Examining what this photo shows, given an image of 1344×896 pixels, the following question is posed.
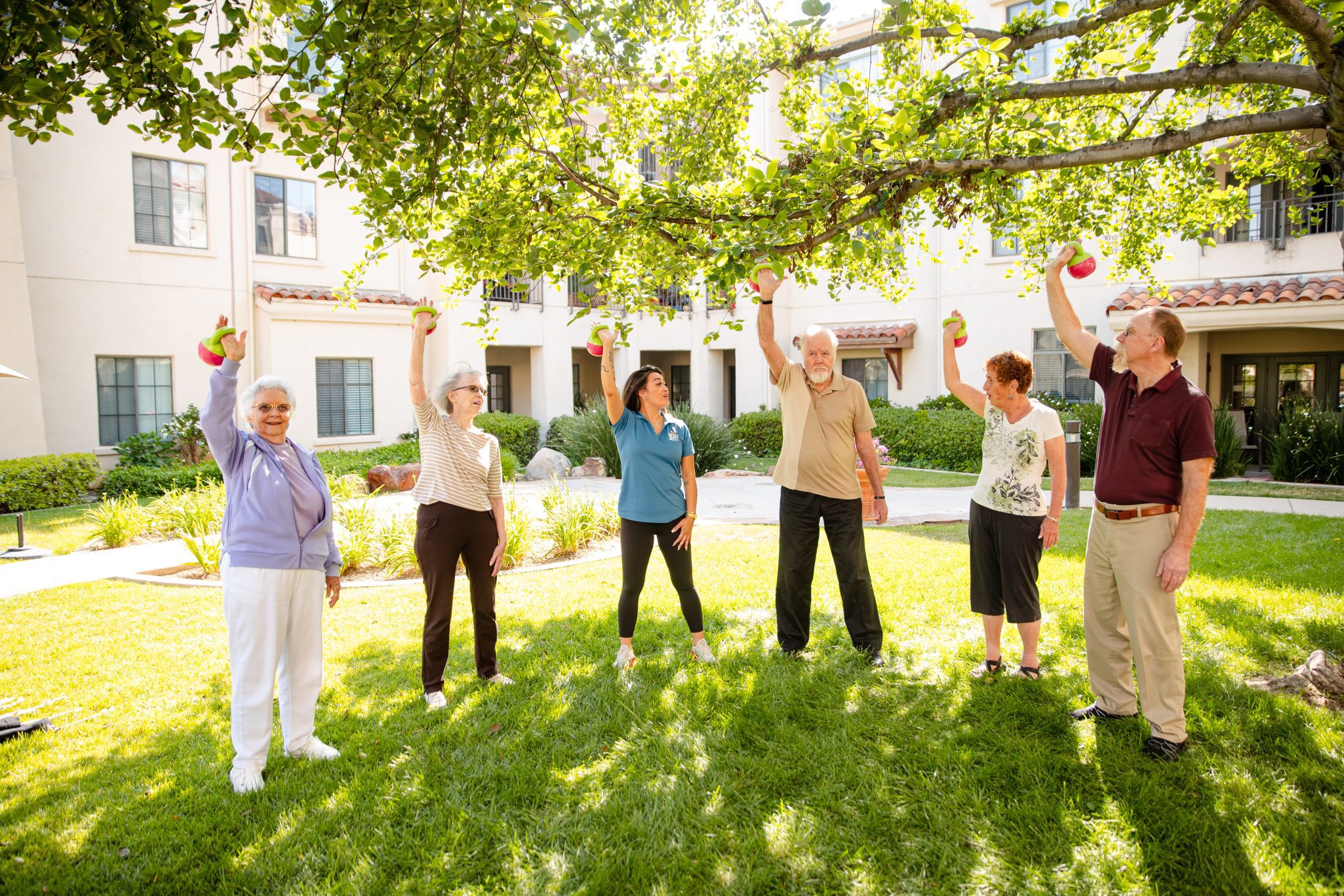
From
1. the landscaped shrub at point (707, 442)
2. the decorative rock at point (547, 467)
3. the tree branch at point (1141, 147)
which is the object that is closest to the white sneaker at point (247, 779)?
the tree branch at point (1141, 147)

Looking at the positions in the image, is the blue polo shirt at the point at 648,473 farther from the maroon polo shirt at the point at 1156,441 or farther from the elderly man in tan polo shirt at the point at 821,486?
the maroon polo shirt at the point at 1156,441

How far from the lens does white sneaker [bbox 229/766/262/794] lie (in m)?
3.67

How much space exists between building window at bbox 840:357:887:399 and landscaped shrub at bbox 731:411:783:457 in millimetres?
2473

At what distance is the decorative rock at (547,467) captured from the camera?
1597cm

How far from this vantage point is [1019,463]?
4.58 meters

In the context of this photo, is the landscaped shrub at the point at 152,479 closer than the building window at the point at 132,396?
Yes

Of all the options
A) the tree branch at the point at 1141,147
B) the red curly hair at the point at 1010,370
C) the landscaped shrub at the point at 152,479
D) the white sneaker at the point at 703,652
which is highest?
the tree branch at the point at 1141,147

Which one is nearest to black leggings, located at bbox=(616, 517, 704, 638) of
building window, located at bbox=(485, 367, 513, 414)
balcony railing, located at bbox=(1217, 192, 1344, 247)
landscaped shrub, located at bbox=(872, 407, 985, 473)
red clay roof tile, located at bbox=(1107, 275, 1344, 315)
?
landscaped shrub, located at bbox=(872, 407, 985, 473)

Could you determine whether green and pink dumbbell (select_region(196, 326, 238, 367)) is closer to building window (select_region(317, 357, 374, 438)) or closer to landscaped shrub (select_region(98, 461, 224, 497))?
landscaped shrub (select_region(98, 461, 224, 497))

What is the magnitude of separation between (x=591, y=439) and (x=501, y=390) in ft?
22.4

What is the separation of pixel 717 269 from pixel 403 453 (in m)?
13.1

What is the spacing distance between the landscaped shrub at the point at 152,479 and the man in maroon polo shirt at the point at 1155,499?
12820mm

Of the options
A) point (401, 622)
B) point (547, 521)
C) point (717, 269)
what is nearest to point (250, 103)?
point (547, 521)

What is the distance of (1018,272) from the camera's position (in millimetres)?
17719
